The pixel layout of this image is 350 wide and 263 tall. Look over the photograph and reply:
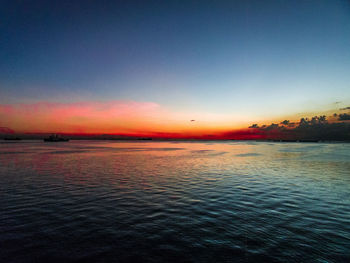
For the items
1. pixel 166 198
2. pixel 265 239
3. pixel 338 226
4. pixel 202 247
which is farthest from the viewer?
pixel 166 198

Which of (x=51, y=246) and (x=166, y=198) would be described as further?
(x=166, y=198)

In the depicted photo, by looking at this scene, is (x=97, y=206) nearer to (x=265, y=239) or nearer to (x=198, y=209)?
(x=198, y=209)

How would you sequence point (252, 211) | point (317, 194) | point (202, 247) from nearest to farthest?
point (202, 247)
point (252, 211)
point (317, 194)

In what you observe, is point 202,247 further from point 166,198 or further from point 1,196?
point 1,196

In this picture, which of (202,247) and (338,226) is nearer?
(202,247)

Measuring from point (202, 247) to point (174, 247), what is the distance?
4.44 ft

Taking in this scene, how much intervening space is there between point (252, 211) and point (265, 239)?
446 cm

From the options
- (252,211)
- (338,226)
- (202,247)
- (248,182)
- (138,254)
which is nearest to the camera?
(138,254)

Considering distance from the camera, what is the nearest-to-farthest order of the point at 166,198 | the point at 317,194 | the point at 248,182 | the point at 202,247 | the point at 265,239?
the point at 202,247
the point at 265,239
the point at 166,198
the point at 317,194
the point at 248,182

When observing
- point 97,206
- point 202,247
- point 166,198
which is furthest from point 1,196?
point 202,247

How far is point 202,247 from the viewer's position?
31.7 feet

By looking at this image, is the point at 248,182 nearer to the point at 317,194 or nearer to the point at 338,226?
the point at 317,194

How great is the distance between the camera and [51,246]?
9.65 m

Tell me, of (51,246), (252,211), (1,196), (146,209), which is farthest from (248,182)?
(1,196)
